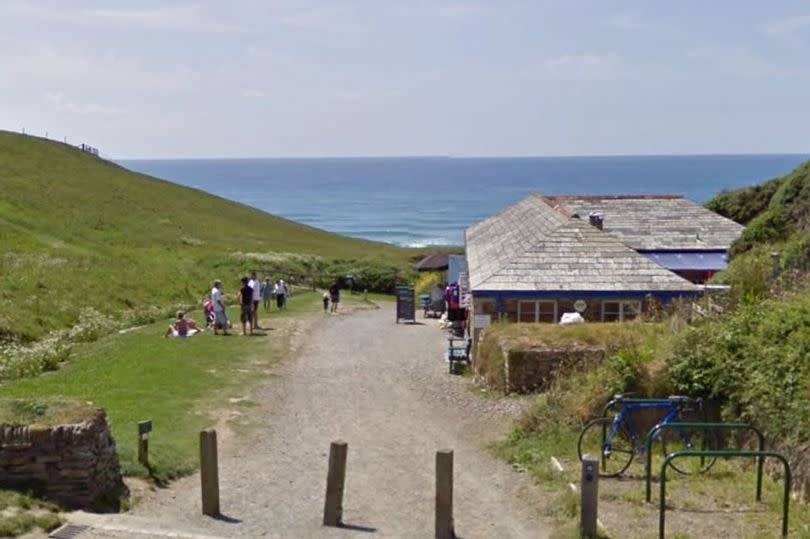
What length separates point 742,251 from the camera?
1209 inches

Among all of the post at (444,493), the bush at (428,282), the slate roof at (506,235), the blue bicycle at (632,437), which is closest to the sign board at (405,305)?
the slate roof at (506,235)

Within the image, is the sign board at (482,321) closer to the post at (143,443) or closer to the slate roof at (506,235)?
the slate roof at (506,235)

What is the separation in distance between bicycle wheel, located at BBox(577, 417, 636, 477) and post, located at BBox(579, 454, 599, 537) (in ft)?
8.48

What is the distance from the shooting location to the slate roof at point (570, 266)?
25.2m

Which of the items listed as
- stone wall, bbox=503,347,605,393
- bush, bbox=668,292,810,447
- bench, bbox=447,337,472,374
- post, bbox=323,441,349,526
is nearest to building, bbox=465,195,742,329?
bench, bbox=447,337,472,374

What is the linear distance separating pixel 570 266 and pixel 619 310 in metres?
1.67

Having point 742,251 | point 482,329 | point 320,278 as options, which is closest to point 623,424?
point 482,329

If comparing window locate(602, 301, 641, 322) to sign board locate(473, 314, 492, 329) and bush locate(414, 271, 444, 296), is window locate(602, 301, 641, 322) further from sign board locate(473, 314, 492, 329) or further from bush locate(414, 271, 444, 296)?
bush locate(414, 271, 444, 296)

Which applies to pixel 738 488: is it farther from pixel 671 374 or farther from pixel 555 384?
pixel 555 384

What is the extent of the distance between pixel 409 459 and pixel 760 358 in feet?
18.6

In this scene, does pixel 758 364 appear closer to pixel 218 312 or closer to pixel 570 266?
pixel 570 266

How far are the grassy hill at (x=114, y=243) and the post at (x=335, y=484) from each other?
17445 mm

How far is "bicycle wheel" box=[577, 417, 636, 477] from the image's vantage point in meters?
14.7

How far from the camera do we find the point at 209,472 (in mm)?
12562
